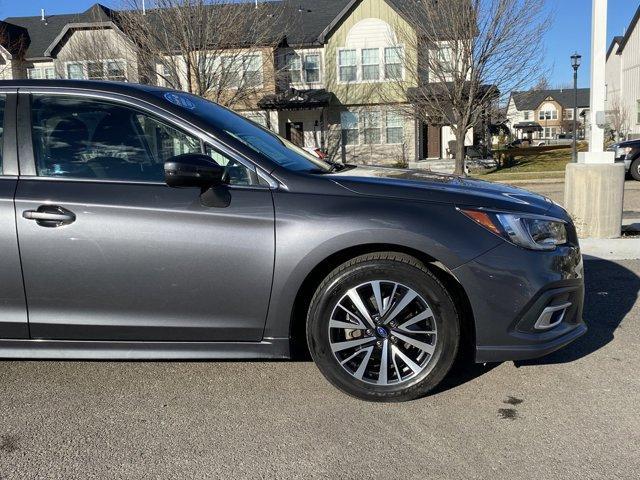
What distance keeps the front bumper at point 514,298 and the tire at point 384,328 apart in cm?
15

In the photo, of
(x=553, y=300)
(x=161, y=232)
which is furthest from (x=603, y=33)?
(x=161, y=232)

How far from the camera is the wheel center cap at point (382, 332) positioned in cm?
323

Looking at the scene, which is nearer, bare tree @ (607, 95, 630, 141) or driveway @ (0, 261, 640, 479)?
driveway @ (0, 261, 640, 479)

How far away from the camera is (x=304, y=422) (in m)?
3.14

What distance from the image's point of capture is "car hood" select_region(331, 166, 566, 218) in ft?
10.7

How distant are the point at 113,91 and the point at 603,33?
6571mm

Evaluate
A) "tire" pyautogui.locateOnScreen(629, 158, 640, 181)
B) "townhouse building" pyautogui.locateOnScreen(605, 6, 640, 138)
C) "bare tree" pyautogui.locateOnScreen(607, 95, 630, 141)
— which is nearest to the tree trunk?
"tire" pyautogui.locateOnScreen(629, 158, 640, 181)

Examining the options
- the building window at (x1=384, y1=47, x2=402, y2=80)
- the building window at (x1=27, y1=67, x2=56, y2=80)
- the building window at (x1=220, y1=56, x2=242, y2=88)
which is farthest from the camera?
the building window at (x1=27, y1=67, x2=56, y2=80)

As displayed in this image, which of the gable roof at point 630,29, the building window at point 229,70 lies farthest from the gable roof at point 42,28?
the gable roof at point 630,29

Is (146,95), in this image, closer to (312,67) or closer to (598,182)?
(598,182)

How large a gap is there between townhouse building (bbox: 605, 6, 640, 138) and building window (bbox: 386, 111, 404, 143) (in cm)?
2035

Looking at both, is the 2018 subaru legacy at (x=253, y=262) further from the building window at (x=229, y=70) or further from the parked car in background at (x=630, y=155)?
the building window at (x=229, y=70)

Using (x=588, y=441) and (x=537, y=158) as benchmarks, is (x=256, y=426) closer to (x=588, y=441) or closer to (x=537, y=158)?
(x=588, y=441)

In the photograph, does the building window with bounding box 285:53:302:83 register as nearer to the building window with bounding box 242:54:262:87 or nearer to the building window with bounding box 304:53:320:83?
the building window with bounding box 304:53:320:83
